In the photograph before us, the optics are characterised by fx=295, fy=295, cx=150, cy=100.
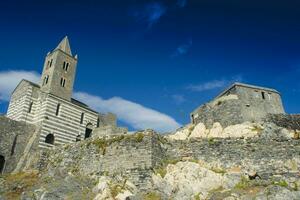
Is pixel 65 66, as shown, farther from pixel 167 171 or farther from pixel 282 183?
pixel 282 183

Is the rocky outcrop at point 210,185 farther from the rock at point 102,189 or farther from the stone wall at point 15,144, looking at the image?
the stone wall at point 15,144

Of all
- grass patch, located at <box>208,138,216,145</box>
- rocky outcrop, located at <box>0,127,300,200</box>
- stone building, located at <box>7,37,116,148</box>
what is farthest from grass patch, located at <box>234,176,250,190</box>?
stone building, located at <box>7,37,116,148</box>

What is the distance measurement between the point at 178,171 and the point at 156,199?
235cm

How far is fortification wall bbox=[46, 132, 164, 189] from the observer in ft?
61.3

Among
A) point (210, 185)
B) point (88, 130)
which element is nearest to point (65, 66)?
point (88, 130)

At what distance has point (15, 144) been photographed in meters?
28.3

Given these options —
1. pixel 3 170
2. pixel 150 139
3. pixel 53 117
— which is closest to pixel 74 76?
pixel 53 117

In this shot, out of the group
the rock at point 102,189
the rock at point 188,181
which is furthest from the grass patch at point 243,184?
the rock at point 102,189

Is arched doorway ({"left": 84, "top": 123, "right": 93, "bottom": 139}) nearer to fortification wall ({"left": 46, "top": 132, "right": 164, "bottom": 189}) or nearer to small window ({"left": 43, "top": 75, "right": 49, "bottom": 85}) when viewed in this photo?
small window ({"left": 43, "top": 75, "right": 49, "bottom": 85})

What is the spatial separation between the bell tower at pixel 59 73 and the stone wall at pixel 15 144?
844cm

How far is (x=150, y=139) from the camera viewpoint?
19.7m

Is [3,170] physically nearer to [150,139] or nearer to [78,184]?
[78,184]

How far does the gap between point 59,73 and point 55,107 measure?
20.4 ft

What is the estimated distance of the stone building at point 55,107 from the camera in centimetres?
3331
